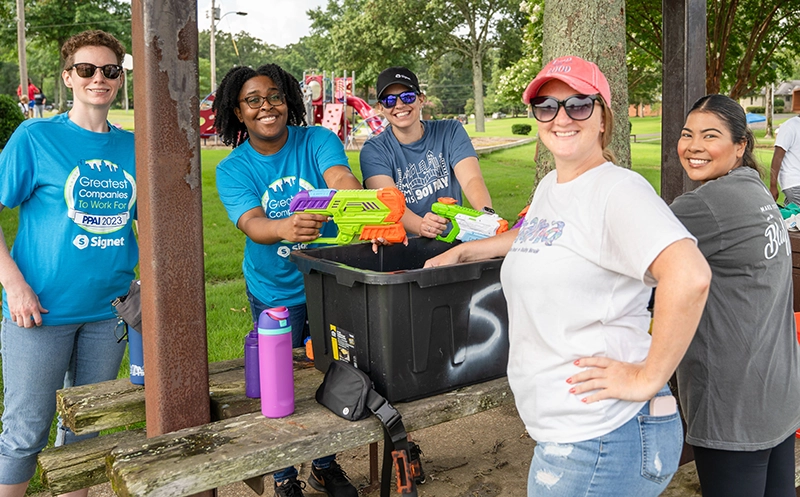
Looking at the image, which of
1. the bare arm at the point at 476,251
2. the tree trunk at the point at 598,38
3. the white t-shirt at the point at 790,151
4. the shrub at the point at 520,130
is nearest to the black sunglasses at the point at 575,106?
the bare arm at the point at 476,251

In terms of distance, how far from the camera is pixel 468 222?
2727mm

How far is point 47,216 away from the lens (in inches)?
107

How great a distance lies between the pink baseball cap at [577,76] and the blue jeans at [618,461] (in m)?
0.76

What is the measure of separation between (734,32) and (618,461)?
10.6m

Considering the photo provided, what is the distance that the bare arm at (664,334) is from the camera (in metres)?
1.52

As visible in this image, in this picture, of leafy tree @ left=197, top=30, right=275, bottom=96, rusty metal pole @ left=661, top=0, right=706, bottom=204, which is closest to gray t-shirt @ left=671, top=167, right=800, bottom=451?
rusty metal pole @ left=661, top=0, right=706, bottom=204

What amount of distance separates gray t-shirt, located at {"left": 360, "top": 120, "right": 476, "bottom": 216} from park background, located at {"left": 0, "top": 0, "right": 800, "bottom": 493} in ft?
4.74

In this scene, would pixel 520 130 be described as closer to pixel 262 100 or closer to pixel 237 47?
pixel 262 100

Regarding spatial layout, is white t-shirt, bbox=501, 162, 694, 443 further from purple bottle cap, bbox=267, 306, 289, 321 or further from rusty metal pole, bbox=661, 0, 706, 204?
rusty metal pole, bbox=661, 0, 706, 204

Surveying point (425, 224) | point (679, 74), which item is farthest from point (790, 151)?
point (425, 224)

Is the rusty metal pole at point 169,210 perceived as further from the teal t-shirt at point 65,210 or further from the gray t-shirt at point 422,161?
the gray t-shirt at point 422,161

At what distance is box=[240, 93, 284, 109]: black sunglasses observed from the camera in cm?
299

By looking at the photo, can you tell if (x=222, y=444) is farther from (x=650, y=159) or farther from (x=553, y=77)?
(x=650, y=159)

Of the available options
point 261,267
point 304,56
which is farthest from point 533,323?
point 304,56
